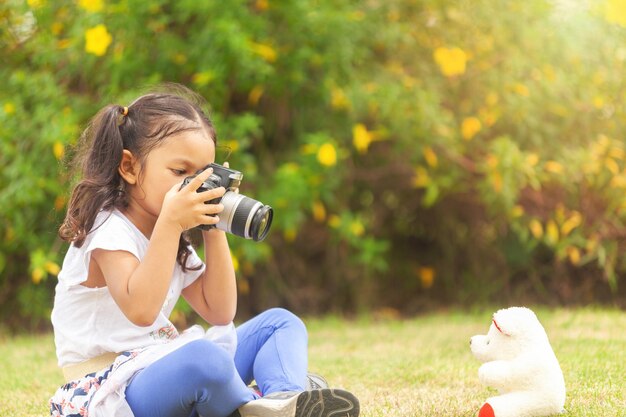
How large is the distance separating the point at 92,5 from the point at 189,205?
2080 millimetres

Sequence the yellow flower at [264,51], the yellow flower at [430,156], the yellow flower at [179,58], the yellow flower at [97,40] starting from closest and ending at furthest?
the yellow flower at [97,40] < the yellow flower at [264,51] < the yellow flower at [179,58] < the yellow flower at [430,156]

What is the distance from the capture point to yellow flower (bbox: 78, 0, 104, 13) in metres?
3.62

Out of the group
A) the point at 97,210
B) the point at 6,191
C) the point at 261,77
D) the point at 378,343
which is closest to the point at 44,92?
the point at 6,191

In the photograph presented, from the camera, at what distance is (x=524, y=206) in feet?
14.0

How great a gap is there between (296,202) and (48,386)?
1443mm

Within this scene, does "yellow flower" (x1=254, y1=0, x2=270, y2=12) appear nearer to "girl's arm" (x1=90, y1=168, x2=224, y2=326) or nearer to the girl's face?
the girl's face

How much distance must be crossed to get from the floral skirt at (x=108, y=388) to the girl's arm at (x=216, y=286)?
7.3 inches

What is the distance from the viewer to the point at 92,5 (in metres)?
3.63

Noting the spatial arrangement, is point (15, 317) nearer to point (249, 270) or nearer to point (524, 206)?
point (249, 270)

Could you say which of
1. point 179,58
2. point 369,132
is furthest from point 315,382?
point 369,132

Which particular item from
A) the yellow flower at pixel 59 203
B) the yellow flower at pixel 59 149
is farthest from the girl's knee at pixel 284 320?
the yellow flower at pixel 59 203

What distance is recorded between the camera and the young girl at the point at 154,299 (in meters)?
1.81

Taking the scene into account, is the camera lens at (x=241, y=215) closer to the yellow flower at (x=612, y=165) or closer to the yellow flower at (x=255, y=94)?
the yellow flower at (x=255, y=94)

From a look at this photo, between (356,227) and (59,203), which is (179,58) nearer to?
(59,203)
